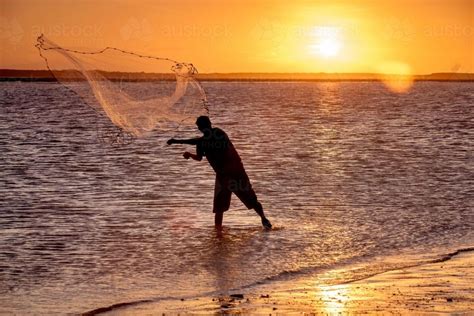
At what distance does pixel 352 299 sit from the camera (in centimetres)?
971

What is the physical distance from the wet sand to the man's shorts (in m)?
3.69

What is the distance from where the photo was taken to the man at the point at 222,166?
46.1 feet

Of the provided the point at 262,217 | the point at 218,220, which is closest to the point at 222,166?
the point at 218,220

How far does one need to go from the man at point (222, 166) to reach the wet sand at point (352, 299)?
3581mm

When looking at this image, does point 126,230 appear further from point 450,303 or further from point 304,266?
point 450,303

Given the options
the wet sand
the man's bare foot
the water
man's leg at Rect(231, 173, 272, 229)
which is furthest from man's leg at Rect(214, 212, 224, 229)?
the wet sand

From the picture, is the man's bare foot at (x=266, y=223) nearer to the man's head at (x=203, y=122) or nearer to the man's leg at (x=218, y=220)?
the man's leg at (x=218, y=220)

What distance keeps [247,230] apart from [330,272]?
11.2 feet

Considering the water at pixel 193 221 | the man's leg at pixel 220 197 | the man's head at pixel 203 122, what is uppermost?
the man's head at pixel 203 122

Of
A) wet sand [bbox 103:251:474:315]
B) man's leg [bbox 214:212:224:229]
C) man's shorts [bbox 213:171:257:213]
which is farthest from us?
man's leg [bbox 214:212:224:229]

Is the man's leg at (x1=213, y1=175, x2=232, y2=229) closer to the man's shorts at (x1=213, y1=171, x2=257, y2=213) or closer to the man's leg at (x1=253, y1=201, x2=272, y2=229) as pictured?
the man's shorts at (x1=213, y1=171, x2=257, y2=213)

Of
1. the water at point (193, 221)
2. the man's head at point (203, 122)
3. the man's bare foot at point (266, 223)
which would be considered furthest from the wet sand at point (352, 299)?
the man's bare foot at point (266, 223)

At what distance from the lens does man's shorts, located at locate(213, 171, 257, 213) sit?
1456 cm

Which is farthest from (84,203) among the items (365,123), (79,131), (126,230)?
(365,123)
